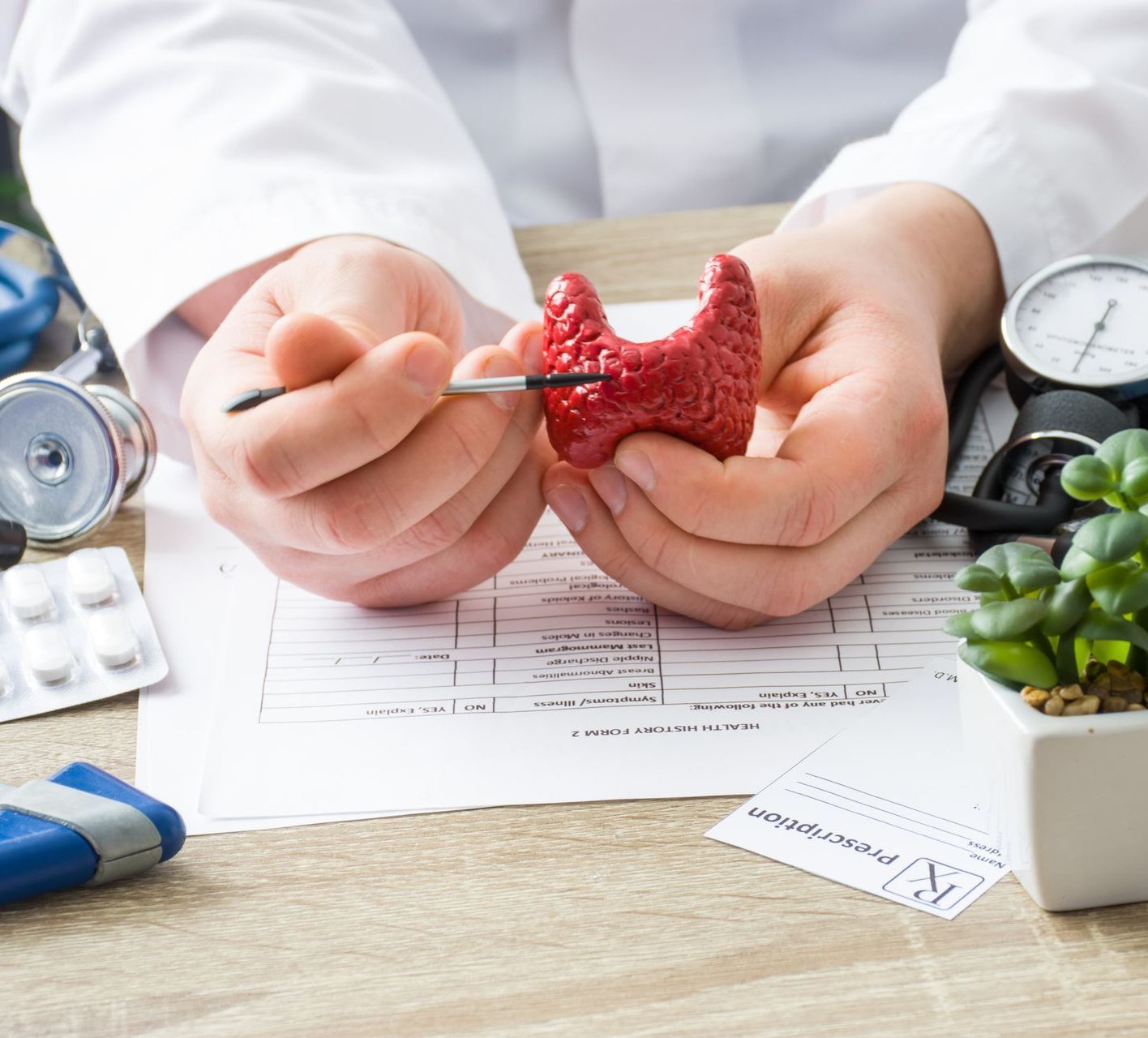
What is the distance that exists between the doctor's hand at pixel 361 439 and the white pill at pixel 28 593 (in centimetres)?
10

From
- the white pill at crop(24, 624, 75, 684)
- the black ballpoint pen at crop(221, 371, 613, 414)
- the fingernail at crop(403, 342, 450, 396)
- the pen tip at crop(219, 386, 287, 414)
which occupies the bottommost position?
the white pill at crop(24, 624, 75, 684)

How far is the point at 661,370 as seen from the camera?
50 centimetres

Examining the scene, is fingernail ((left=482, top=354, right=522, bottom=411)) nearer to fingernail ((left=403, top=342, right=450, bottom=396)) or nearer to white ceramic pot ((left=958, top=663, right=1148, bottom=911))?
fingernail ((left=403, top=342, right=450, bottom=396))

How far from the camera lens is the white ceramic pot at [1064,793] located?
1.19 feet

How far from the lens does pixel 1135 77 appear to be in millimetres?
808

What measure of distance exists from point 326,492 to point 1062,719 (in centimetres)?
28

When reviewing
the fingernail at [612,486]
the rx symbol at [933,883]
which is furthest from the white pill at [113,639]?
the rx symbol at [933,883]

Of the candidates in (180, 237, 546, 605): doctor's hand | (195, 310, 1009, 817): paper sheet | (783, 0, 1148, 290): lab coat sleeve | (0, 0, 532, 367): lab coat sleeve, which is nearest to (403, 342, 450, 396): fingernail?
(180, 237, 546, 605): doctor's hand

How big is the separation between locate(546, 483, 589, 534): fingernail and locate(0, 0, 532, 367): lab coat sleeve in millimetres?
221

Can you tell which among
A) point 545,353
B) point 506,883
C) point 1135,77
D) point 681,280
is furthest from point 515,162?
point 506,883

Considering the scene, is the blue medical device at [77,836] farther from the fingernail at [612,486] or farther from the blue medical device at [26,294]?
the blue medical device at [26,294]

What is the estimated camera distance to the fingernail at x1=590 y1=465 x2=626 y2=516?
0.54 meters

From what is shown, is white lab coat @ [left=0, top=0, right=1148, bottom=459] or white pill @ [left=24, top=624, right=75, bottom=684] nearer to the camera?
white pill @ [left=24, top=624, right=75, bottom=684]

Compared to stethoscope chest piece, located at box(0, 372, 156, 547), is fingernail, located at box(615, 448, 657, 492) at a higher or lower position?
higher
